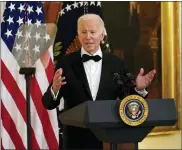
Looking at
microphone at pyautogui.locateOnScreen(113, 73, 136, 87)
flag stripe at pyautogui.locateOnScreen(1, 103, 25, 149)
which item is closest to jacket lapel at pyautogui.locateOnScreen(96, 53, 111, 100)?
microphone at pyautogui.locateOnScreen(113, 73, 136, 87)

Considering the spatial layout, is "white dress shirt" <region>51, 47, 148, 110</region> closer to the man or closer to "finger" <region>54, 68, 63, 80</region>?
the man

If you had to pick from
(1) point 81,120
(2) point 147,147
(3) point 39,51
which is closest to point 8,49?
(3) point 39,51

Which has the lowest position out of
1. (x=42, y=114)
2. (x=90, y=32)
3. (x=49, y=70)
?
(x=42, y=114)

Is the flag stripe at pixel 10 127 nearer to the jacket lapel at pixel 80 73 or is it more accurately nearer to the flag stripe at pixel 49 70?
the flag stripe at pixel 49 70

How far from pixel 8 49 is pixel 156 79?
1837 millimetres

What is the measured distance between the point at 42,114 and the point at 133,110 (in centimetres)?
234

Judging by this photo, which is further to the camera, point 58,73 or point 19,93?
point 19,93

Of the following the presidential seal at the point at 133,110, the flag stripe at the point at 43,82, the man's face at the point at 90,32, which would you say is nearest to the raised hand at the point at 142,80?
the presidential seal at the point at 133,110

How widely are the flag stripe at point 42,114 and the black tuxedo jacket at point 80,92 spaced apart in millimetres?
1254

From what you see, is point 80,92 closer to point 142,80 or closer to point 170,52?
point 142,80

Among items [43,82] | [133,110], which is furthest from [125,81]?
[43,82]

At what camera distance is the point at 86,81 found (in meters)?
2.58

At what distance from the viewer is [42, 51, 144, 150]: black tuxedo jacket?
2.54 m

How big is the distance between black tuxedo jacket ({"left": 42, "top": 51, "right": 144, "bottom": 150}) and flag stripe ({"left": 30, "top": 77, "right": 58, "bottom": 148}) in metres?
1.25
